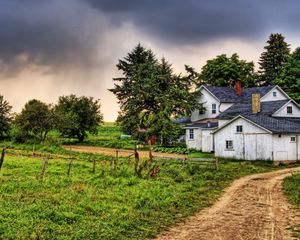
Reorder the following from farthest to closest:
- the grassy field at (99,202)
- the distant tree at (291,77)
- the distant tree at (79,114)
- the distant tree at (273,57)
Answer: the distant tree at (273,57)
the distant tree at (291,77)
the distant tree at (79,114)
the grassy field at (99,202)

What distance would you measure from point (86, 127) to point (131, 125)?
8544mm

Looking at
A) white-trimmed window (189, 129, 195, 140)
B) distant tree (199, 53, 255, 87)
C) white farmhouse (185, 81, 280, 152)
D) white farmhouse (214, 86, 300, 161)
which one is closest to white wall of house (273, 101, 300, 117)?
white farmhouse (214, 86, 300, 161)

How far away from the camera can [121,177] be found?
2203 centimetres

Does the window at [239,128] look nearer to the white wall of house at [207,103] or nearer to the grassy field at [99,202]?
the grassy field at [99,202]

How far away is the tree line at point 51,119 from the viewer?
55.2 m

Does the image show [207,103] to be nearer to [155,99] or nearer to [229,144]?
[155,99]

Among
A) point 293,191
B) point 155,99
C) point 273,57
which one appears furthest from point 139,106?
point 293,191

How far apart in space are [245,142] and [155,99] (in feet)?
70.2

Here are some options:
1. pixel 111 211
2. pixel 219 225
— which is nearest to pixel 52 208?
pixel 111 211

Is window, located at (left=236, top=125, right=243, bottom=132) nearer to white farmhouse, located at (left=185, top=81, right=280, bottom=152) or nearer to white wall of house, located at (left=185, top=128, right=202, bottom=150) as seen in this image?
white wall of house, located at (left=185, top=128, right=202, bottom=150)

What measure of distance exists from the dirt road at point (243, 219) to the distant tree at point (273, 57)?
60.6 m

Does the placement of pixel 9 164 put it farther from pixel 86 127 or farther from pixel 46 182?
pixel 86 127

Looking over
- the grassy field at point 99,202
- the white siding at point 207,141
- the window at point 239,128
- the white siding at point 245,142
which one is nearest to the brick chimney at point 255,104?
the white siding at point 207,141

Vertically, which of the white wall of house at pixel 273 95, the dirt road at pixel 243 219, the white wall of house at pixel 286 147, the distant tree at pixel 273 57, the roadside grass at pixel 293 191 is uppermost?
the distant tree at pixel 273 57
